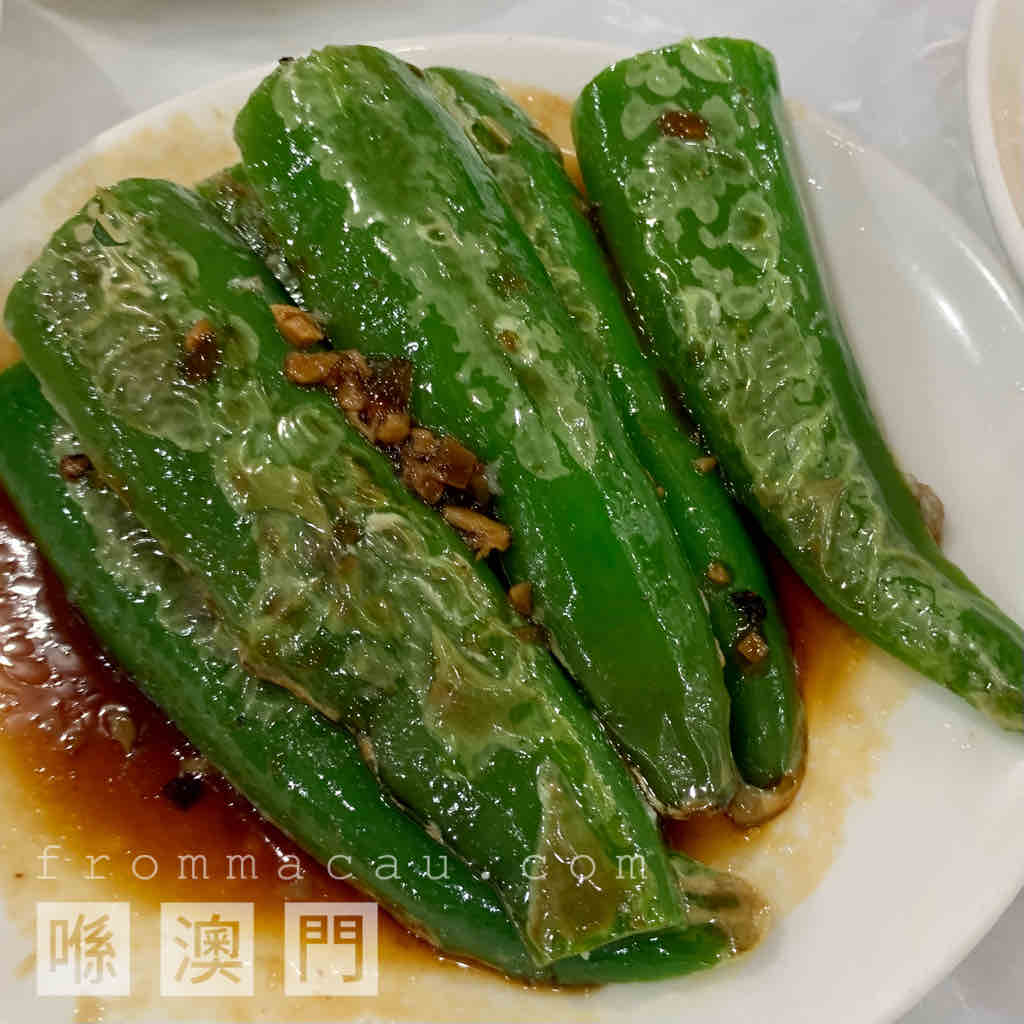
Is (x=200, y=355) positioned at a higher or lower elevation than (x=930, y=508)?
higher

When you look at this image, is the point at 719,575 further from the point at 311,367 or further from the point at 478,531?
Result: the point at 311,367

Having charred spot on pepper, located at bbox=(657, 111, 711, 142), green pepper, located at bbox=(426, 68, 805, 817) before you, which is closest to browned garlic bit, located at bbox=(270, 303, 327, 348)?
green pepper, located at bbox=(426, 68, 805, 817)

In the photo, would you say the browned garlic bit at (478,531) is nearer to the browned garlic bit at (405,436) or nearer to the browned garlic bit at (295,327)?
the browned garlic bit at (405,436)

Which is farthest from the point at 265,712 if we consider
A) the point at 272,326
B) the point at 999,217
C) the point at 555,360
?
the point at 999,217

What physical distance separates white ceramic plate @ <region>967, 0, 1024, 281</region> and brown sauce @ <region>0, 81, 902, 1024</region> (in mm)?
909

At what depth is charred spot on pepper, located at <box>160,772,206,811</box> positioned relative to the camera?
1.82 meters

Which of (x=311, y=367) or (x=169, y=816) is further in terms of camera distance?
(x=169, y=816)

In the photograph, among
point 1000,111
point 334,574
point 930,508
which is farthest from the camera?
point 1000,111

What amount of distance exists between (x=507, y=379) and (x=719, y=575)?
580 mm

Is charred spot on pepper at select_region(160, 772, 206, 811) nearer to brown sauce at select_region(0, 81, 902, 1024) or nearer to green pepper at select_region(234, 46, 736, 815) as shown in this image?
brown sauce at select_region(0, 81, 902, 1024)

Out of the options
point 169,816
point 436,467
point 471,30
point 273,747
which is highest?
point 471,30

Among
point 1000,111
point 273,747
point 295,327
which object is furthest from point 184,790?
point 1000,111

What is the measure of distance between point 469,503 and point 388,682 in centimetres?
35

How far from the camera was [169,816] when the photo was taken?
181 cm
